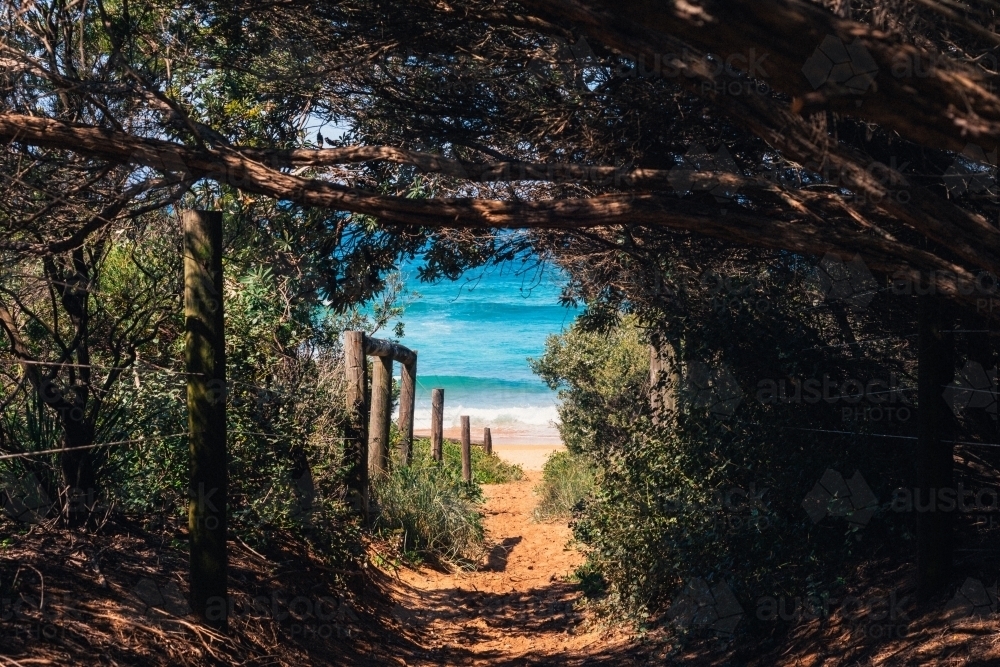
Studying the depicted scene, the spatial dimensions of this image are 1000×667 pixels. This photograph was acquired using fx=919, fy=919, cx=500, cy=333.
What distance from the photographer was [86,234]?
4.92m

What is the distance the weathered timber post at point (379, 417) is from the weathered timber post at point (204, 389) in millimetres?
5410

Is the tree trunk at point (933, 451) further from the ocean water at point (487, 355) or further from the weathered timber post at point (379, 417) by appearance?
the ocean water at point (487, 355)

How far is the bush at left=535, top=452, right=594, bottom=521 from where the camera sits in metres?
12.4

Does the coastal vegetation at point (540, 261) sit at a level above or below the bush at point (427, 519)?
above

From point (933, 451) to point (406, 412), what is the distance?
8.16 m

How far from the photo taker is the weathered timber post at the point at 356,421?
870cm

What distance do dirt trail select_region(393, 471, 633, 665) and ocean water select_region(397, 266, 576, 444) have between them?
25.0 m

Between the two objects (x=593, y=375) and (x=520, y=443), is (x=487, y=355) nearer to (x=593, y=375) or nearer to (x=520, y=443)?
(x=520, y=443)

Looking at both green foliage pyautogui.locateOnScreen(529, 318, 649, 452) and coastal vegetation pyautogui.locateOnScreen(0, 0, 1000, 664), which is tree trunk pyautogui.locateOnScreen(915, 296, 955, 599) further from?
green foliage pyautogui.locateOnScreen(529, 318, 649, 452)

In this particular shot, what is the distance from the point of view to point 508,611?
8.57m

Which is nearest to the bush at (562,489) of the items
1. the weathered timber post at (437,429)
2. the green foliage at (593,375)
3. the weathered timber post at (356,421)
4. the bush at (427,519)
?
the green foliage at (593,375)

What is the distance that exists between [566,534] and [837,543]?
6.28 metres

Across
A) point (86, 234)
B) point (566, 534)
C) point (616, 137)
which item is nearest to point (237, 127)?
point (86, 234)

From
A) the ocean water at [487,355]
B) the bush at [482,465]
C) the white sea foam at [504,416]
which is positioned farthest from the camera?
the ocean water at [487,355]
